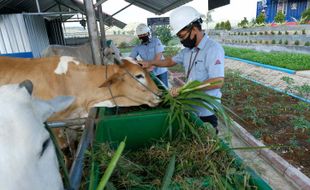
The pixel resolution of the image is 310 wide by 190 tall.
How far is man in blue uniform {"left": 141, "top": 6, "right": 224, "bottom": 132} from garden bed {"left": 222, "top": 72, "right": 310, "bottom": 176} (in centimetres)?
27

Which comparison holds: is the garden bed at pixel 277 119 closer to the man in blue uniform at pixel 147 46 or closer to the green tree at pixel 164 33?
the man in blue uniform at pixel 147 46

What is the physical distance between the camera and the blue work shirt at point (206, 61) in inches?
95.9

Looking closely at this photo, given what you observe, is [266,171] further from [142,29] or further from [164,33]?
[164,33]

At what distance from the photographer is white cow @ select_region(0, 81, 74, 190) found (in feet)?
2.60

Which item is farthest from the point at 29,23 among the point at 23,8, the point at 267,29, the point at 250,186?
the point at 267,29

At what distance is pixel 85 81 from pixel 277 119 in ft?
10.8

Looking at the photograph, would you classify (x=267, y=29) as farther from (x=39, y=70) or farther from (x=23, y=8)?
(x=39, y=70)

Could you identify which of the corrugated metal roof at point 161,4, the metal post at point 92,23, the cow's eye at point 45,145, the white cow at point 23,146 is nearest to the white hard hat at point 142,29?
the metal post at point 92,23

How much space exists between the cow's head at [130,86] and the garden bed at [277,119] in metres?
0.86

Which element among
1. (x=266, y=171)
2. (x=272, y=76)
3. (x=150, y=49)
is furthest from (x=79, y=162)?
(x=272, y=76)

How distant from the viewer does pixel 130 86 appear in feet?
9.33

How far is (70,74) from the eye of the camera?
2857mm

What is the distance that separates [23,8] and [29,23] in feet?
12.3

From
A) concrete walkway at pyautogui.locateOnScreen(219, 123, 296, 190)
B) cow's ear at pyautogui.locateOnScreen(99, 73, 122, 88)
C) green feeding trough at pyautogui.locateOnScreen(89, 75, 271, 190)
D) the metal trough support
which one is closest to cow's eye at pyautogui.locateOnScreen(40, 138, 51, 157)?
the metal trough support
